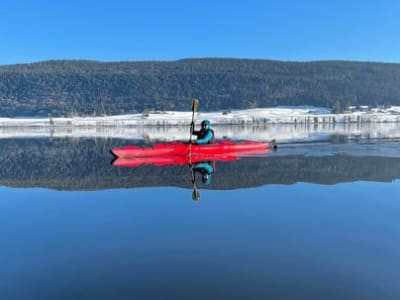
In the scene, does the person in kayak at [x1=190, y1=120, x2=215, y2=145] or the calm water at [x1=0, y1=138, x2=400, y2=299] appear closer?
the calm water at [x1=0, y1=138, x2=400, y2=299]

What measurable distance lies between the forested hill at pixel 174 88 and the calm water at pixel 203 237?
463 ft

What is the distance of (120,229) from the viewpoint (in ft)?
36.2

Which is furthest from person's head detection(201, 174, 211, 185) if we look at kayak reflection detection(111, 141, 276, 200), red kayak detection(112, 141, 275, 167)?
red kayak detection(112, 141, 275, 167)

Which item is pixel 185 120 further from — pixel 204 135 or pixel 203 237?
pixel 203 237

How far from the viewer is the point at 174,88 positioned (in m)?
185

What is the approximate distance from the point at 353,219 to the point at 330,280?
4.44 metres

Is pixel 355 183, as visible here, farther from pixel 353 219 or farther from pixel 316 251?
pixel 316 251

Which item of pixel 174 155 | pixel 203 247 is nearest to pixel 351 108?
pixel 174 155

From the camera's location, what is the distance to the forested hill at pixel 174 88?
534 ft

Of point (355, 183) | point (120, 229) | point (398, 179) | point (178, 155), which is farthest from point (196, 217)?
point (178, 155)

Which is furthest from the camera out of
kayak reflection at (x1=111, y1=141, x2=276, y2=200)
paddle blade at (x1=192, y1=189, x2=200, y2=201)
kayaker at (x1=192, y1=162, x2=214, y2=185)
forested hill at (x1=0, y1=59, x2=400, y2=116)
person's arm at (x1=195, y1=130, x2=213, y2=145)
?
forested hill at (x1=0, y1=59, x2=400, y2=116)

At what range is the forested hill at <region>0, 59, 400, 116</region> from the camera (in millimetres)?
162625

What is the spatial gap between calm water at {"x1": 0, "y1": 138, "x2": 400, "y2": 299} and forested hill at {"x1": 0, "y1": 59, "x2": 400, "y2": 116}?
463ft

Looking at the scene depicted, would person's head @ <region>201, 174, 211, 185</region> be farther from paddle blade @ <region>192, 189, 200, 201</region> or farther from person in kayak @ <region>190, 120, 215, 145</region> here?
person in kayak @ <region>190, 120, 215, 145</region>
